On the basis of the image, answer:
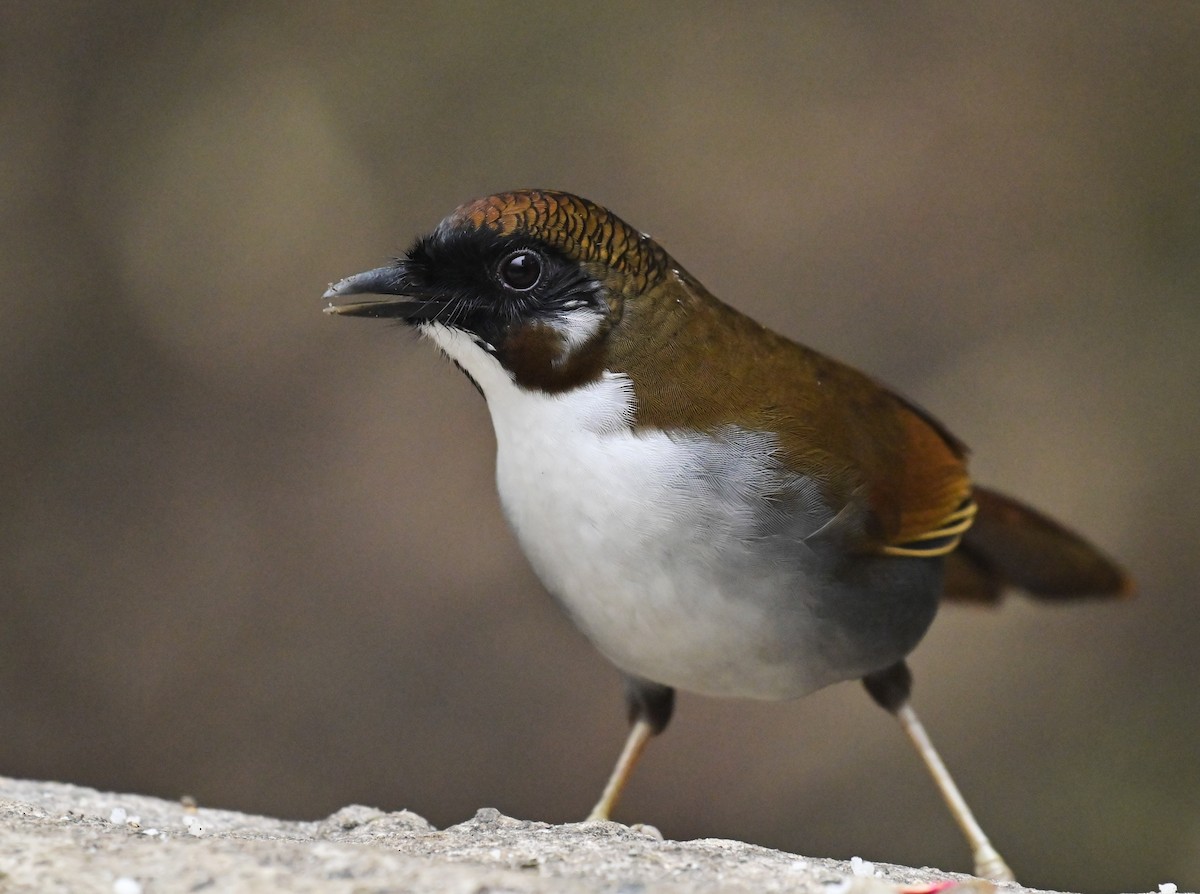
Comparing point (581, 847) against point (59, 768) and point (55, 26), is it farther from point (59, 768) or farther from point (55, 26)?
point (55, 26)

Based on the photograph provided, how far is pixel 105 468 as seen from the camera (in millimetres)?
7160

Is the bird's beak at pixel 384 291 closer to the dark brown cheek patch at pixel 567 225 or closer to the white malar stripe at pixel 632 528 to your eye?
the white malar stripe at pixel 632 528

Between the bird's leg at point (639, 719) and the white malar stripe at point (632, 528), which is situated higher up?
the white malar stripe at point (632, 528)

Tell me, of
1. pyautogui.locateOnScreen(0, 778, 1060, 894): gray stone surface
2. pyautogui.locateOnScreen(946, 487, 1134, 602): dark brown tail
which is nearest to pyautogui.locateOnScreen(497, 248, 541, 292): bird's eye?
pyautogui.locateOnScreen(0, 778, 1060, 894): gray stone surface

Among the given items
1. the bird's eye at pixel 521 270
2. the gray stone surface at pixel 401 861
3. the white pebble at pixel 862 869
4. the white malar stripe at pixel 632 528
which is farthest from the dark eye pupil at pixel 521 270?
the white pebble at pixel 862 869

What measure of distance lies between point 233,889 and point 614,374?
141cm

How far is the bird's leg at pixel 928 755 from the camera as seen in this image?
4102 millimetres

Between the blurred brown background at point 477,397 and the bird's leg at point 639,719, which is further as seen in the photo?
the blurred brown background at point 477,397

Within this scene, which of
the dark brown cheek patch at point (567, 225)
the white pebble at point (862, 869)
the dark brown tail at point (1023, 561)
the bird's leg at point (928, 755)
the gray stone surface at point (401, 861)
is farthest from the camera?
the dark brown tail at point (1023, 561)

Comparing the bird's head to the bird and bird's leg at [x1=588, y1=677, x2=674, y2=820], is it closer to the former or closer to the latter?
the bird

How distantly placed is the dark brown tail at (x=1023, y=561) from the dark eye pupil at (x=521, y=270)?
185 cm

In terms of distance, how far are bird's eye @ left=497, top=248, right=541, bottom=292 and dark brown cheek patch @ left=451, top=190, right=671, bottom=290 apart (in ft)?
0.16

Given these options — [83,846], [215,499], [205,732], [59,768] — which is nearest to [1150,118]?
[215,499]

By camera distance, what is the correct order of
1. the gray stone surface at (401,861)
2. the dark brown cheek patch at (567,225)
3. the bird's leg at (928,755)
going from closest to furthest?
the gray stone surface at (401,861), the dark brown cheek patch at (567,225), the bird's leg at (928,755)
